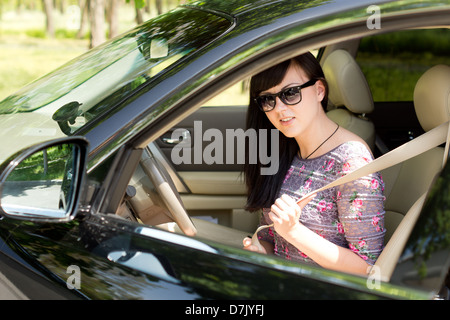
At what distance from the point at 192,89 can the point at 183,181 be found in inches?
83.2

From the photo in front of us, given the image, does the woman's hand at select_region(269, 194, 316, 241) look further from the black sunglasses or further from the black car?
the black sunglasses

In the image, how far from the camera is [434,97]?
77.0 inches

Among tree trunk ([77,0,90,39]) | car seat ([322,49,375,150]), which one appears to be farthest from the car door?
tree trunk ([77,0,90,39])

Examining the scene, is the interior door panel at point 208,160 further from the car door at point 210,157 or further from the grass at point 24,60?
the grass at point 24,60

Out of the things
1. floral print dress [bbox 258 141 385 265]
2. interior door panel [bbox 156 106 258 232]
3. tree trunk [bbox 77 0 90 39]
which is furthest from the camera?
tree trunk [bbox 77 0 90 39]

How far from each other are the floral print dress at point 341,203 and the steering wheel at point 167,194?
0.32 metres

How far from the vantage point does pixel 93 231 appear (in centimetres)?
143

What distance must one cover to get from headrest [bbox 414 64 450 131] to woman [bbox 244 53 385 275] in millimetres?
260

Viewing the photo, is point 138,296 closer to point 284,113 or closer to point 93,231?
point 93,231

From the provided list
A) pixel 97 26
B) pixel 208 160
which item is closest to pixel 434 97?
pixel 208 160

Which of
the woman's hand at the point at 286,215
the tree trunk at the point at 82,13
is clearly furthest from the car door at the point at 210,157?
the tree trunk at the point at 82,13

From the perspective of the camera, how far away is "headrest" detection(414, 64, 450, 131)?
1914 millimetres

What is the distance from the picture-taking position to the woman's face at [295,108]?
1.85 meters

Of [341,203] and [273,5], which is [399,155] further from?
[273,5]
